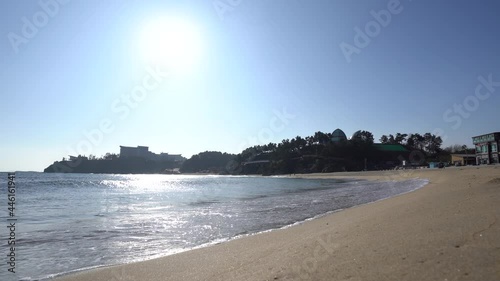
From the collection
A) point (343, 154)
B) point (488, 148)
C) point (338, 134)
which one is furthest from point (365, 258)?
point (338, 134)

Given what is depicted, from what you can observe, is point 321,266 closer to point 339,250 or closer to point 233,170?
point 339,250

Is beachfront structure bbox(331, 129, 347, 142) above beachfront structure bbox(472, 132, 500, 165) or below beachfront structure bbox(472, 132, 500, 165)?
above

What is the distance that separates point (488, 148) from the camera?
223ft

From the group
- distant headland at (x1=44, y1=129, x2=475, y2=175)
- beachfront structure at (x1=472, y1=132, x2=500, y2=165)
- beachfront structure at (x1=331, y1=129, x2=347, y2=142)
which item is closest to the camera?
beachfront structure at (x1=472, y1=132, x2=500, y2=165)

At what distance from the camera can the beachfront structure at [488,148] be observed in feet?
215

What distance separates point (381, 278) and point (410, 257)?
0.89m

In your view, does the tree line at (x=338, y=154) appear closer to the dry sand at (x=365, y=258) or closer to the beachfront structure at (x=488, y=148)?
the beachfront structure at (x=488, y=148)

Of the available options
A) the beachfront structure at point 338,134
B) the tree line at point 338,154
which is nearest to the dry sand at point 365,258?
the tree line at point 338,154

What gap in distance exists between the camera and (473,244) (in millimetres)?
4562

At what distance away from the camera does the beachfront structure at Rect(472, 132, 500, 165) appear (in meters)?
65.4

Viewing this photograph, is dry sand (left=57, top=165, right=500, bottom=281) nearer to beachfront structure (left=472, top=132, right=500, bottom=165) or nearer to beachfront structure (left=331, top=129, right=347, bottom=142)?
beachfront structure (left=472, top=132, right=500, bottom=165)

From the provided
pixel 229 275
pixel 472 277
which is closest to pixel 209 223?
A: pixel 229 275

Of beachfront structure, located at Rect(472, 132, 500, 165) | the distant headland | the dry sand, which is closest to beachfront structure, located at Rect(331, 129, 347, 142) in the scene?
the distant headland

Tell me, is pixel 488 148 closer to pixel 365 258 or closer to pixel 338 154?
pixel 338 154
